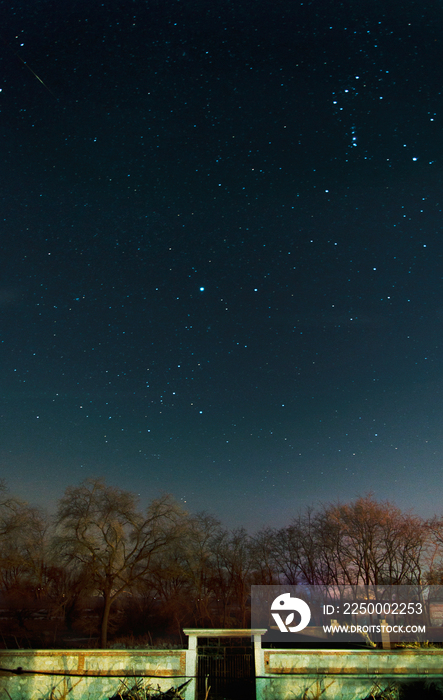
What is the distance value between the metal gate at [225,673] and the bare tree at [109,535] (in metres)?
14.7

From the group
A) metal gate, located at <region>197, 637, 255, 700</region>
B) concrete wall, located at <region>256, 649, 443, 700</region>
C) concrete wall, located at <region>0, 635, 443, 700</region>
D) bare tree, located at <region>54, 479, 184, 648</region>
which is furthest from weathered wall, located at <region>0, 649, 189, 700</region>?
bare tree, located at <region>54, 479, 184, 648</region>

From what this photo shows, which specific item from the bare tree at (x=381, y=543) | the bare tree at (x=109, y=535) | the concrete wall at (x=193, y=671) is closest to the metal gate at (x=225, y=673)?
the concrete wall at (x=193, y=671)

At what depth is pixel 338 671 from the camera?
1361 cm

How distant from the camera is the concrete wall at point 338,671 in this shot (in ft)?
43.9

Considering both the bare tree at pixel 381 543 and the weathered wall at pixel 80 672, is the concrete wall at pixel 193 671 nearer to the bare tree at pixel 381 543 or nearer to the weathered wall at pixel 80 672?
the weathered wall at pixel 80 672

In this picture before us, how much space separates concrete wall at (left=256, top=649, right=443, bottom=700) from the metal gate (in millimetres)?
782

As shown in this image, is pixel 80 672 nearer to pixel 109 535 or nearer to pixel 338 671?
pixel 338 671

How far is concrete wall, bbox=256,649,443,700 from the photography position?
43.9 ft

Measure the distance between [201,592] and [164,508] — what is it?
890cm

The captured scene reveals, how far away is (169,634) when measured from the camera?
1280 inches

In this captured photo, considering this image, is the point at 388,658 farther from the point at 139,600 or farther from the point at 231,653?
the point at 139,600

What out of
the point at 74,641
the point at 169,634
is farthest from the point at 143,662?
the point at 169,634

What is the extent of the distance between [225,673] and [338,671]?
11.4ft

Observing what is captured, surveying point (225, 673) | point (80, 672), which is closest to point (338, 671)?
point (225, 673)
